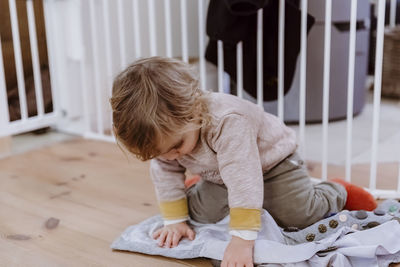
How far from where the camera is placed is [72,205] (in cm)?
140

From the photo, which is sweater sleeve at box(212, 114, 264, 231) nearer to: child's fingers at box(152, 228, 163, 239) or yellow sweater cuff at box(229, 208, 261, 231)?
yellow sweater cuff at box(229, 208, 261, 231)

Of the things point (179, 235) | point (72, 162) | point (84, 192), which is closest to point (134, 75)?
point (179, 235)

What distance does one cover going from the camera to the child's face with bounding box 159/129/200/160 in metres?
0.97

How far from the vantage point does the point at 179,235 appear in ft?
3.79

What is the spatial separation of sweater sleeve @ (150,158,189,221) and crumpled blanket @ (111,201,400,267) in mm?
70

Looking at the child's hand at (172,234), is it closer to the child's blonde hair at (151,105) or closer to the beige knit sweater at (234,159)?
the beige knit sweater at (234,159)

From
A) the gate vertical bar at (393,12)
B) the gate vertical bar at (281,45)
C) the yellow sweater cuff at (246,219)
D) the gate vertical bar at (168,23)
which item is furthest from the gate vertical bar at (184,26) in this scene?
the gate vertical bar at (393,12)

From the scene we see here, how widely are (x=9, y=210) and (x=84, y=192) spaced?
0.21 m

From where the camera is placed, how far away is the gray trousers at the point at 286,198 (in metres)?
1.16

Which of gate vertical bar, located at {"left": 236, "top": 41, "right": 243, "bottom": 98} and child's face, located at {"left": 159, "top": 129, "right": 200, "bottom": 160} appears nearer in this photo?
child's face, located at {"left": 159, "top": 129, "right": 200, "bottom": 160}

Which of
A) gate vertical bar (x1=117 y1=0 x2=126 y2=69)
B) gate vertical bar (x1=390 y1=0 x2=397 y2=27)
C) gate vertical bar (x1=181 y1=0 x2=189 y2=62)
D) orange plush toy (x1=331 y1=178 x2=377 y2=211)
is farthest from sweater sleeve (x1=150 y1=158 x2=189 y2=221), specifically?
gate vertical bar (x1=390 y1=0 x2=397 y2=27)

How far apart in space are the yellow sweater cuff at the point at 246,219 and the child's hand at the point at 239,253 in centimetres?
3

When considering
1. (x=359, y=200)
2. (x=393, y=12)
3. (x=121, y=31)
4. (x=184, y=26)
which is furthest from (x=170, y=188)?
(x=393, y=12)

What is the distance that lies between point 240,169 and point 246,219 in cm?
10
